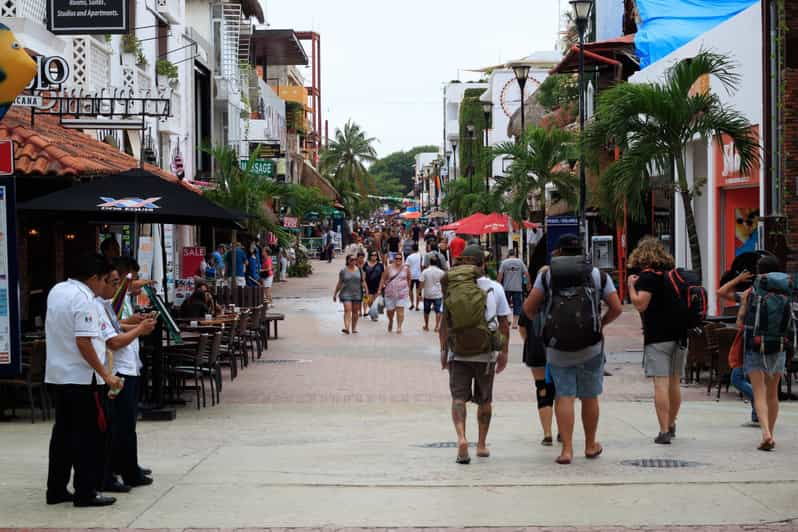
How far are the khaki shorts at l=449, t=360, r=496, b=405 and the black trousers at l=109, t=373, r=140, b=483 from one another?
8.35 feet

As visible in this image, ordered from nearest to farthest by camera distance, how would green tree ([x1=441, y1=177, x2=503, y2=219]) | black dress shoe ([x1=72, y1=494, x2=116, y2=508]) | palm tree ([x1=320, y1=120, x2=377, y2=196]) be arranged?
1. black dress shoe ([x1=72, y1=494, x2=116, y2=508])
2. green tree ([x1=441, y1=177, x2=503, y2=219])
3. palm tree ([x1=320, y1=120, x2=377, y2=196])

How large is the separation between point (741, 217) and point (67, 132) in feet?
40.7

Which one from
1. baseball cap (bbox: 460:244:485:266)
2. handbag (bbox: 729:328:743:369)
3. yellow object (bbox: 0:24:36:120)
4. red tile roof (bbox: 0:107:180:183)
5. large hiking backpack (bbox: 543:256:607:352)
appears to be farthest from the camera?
red tile roof (bbox: 0:107:180:183)

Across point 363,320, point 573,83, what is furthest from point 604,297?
point 573,83

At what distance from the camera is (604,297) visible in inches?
379

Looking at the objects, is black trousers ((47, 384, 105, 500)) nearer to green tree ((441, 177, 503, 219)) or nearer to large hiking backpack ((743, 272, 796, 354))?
large hiking backpack ((743, 272, 796, 354))

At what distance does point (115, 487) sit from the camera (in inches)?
336

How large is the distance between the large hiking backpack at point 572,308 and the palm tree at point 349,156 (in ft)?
298

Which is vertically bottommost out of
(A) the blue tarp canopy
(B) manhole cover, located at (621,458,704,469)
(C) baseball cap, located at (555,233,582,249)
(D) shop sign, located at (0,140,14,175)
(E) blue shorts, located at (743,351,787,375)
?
(B) manhole cover, located at (621,458,704,469)

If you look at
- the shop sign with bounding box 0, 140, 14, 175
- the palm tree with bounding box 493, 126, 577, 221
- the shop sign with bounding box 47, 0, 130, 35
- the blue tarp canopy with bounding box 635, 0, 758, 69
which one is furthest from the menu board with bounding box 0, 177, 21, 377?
the blue tarp canopy with bounding box 635, 0, 758, 69

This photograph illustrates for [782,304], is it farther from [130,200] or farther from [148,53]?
[148,53]

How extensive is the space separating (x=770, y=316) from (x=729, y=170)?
43.0 feet

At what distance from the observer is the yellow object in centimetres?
908

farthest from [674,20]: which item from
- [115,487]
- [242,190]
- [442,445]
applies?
[115,487]
